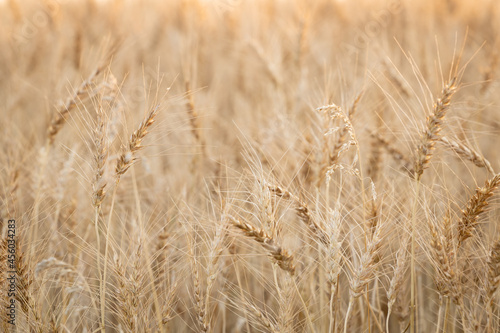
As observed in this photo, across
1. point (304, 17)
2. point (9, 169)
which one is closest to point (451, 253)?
point (9, 169)

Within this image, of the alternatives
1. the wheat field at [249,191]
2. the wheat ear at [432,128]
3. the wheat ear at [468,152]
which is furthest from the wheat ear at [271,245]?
the wheat ear at [468,152]

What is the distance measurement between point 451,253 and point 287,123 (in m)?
1.08

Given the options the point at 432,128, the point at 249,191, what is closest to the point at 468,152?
the point at 432,128

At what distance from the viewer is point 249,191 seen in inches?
48.3

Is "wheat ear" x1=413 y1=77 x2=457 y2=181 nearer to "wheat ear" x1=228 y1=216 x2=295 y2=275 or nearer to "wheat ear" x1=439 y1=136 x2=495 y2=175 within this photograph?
"wheat ear" x1=439 y1=136 x2=495 y2=175

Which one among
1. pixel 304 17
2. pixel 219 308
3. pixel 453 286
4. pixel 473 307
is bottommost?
pixel 219 308

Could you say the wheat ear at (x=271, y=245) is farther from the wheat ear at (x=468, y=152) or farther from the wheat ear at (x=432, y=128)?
the wheat ear at (x=468, y=152)

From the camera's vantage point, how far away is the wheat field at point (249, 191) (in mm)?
1213

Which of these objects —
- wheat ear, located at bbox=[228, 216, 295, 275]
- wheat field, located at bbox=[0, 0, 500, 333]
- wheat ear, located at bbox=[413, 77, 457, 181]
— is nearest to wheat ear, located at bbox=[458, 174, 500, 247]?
wheat field, located at bbox=[0, 0, 500, 333]

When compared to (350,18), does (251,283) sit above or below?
below

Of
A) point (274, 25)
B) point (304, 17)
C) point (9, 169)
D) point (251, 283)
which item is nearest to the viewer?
point (9, 169)

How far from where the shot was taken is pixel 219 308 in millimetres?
1750

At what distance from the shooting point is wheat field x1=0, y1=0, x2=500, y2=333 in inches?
47.8

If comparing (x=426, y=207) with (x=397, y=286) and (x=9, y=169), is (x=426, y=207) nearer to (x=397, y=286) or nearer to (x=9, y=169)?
(x=397, y=286)
